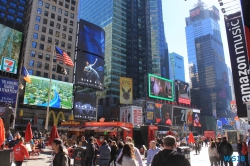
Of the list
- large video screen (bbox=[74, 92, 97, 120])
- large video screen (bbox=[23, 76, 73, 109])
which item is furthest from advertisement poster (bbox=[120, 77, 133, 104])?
large video screen (bbox=[23, 76, 73, 109])

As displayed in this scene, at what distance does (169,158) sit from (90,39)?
205 feet

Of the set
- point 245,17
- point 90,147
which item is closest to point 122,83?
point 90,147

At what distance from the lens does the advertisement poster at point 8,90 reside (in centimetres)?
3722

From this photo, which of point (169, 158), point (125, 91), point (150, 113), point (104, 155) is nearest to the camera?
point (169, 158)

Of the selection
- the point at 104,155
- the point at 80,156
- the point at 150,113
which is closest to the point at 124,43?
the point at 150,113

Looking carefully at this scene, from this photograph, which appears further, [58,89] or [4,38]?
[58,89]

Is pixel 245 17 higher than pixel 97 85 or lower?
lower

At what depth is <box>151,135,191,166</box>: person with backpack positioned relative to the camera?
370 cm

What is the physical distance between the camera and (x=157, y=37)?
13875 centimetres

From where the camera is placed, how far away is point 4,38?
1937 inches

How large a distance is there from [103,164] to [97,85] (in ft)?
169

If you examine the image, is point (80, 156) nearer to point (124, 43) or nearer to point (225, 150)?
point (225, 150)

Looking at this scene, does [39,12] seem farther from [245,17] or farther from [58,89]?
[245,17]

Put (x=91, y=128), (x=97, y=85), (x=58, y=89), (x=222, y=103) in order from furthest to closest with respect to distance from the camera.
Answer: (x=222, y=103), (x=97, y=85), (x=58, y=89), (x=91, y=128)
